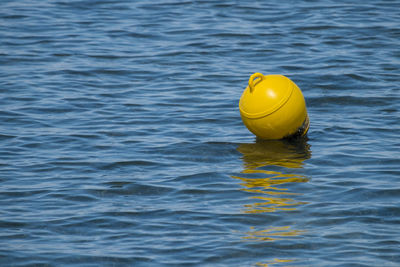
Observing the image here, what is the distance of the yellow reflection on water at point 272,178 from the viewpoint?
24.1 feet

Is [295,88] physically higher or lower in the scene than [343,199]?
higher

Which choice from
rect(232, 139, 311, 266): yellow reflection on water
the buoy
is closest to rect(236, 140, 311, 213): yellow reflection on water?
rect(232, 139, 311, 266): yellow reflection on water

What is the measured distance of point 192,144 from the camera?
1034 centimetres

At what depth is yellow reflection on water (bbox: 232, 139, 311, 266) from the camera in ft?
24.1

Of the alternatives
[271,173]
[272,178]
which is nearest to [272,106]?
[271,173]

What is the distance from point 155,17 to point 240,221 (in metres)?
12.1

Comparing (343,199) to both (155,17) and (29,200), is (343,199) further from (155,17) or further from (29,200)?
(155,17)

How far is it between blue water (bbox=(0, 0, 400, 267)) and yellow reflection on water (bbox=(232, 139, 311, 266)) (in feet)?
0.09

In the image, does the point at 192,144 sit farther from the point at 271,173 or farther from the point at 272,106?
the point at 271,173

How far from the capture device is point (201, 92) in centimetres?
1317

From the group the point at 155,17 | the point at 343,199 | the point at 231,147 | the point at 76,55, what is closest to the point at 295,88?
the point at 231,147

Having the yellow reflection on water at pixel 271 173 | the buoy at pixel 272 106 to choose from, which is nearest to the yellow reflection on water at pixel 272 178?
the yellow reflection on water at pixel 271 173

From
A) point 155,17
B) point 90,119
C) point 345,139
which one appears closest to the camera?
point 345,139

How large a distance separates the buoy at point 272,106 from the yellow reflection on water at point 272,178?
28cm
